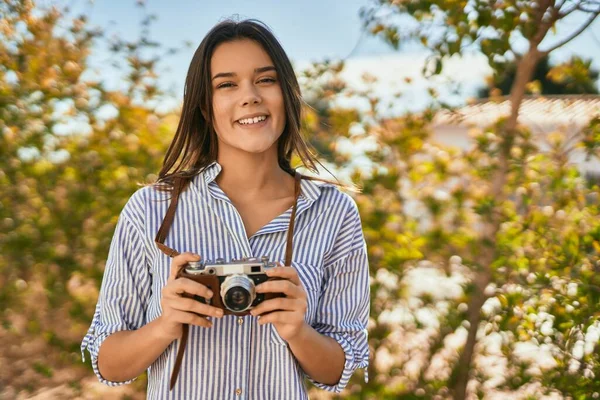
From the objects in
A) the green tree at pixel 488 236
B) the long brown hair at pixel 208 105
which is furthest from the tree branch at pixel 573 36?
the long brown hair at pixel 208 105

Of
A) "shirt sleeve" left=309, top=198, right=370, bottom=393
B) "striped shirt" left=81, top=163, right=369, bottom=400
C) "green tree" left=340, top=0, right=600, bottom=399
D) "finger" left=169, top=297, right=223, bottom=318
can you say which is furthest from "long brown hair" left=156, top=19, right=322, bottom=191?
"green tree" left=340, top=0, right=600, bottom=399

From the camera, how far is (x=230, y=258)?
6.53ft

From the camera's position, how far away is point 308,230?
2.04 metres

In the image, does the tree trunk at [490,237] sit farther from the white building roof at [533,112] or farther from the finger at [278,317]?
the finger at [278,317]

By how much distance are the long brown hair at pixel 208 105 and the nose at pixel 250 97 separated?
0.28 ft

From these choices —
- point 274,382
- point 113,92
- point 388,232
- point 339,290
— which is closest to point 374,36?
point 388,232

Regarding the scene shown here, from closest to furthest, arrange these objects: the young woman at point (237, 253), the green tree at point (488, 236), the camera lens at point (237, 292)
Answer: the camera lens at point (237, 292), the young woman at point (237, 253), the green tree at point (488, 236)

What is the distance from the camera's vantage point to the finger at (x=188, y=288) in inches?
69.7

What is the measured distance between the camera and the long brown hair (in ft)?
6.77

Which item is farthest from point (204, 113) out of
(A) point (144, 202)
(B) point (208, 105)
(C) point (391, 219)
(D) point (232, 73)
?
(C) point (391, 219)

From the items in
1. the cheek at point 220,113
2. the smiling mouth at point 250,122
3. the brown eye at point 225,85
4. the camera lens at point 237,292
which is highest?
the brown eye at point 225,85

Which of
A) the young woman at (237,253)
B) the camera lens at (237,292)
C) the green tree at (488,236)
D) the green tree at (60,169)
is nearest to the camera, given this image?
the camera lens at (237,292)

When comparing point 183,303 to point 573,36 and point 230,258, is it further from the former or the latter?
point 573,36

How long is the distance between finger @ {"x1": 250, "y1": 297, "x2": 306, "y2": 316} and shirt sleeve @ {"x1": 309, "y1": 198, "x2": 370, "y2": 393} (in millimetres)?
252
